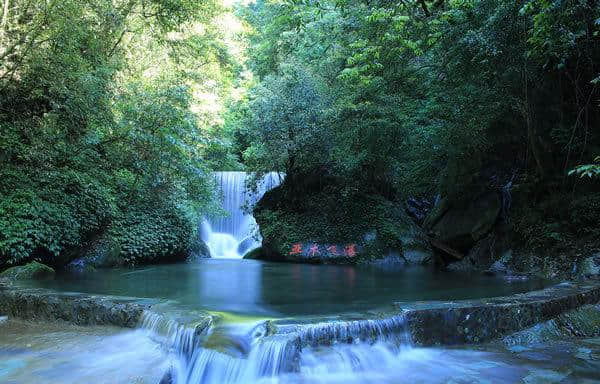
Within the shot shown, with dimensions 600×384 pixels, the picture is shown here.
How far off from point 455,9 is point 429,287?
20.1ft

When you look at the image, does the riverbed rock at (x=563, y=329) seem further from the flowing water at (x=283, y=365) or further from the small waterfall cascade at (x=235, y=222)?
the small waterfall cascade at (x=235, y=222)

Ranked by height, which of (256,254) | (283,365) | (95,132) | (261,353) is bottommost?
(283,365)

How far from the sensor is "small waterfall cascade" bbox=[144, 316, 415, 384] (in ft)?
14.8

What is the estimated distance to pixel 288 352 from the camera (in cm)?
462

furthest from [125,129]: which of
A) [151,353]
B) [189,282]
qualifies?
[151,353]

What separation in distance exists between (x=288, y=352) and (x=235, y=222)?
1475 cm

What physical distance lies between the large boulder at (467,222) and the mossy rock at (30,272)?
32.2 feet

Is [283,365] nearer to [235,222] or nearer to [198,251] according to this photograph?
[198,251]

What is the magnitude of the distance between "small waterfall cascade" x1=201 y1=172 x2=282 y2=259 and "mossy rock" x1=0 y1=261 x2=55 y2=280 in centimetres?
847

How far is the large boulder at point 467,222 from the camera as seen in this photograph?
39.1ft

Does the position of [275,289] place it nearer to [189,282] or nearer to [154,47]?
[189,282]

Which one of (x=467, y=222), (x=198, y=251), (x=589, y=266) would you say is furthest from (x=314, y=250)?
(x=589, y=266)

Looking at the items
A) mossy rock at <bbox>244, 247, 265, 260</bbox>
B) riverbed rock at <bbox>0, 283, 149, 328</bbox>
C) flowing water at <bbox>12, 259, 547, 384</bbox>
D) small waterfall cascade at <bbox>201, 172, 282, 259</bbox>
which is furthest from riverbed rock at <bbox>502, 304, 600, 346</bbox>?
small waterfall cascade at <bbox>201, 172, 282, 259</bbox>

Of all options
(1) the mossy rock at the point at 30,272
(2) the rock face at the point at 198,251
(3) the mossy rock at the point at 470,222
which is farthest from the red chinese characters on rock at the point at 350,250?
(1) the mossy rock at the point at 30,272
